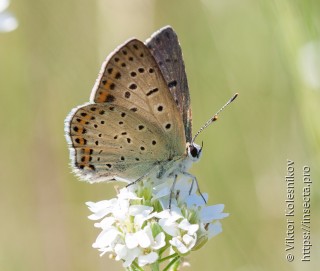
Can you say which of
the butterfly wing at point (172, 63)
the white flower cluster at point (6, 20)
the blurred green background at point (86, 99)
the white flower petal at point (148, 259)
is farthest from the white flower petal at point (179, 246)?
the blurred green background at point (86, 99)

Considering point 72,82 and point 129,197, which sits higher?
point 72,82

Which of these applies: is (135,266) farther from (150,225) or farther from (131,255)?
(150,225)

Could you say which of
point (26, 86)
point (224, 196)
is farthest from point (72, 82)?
point (224, 196)

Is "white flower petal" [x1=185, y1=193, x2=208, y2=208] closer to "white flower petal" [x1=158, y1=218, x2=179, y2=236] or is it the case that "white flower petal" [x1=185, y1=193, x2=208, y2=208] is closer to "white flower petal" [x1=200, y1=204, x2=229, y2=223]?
"white flower petal" [x1=200, y1=204, x2=229, y2=223]

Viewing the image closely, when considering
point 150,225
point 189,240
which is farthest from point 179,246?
point 150,225

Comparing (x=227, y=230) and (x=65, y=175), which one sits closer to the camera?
(x=227, y=230)

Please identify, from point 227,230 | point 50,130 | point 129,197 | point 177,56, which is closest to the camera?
point 129,197

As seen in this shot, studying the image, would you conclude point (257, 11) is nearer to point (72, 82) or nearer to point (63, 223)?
point (72, 82)
